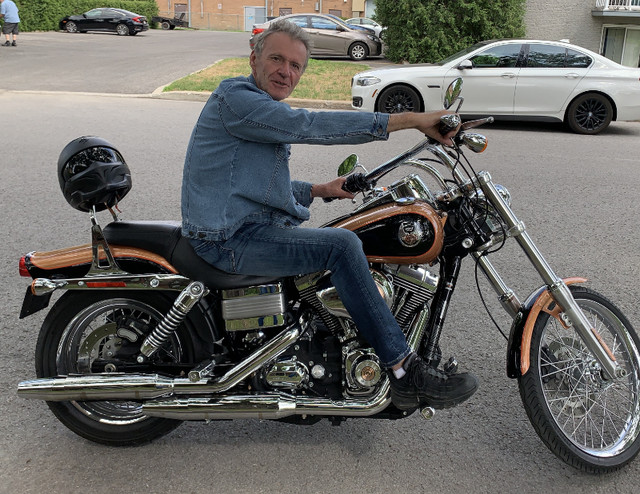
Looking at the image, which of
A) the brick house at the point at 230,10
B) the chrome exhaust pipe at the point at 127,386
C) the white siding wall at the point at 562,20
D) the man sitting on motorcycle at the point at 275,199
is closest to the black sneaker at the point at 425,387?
the man sitting on motorcycle at the point at 275,199

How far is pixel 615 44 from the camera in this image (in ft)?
71.7

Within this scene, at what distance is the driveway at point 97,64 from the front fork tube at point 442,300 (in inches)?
511

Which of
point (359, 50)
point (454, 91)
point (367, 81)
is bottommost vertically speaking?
point (367, 81)

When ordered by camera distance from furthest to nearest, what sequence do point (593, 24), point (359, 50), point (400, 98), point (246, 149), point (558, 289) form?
point (359, 50), point (593, 24), point (400, 98), point (558, 289), point (246, 149)

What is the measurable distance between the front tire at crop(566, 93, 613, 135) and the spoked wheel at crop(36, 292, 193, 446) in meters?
10.3

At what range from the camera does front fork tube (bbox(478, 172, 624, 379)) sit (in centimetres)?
271

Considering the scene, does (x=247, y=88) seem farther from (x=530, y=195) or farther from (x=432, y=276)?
(x=530, y=195)

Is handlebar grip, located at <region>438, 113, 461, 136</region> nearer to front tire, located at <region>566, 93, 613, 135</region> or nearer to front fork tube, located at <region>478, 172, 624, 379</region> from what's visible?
front fork tube, located at <region>478, 172, 624, 379</region>

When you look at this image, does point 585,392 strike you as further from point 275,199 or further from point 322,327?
point 275,199

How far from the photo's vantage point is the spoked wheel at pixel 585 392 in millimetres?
2781

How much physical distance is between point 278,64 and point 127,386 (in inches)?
61.4

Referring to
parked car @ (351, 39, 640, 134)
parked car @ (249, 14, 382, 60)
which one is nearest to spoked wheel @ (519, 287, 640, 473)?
parked car @ (351, 39, 640, 134)

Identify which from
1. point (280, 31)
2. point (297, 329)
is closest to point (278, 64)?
point (280, 31)

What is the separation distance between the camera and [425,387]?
2.66m
